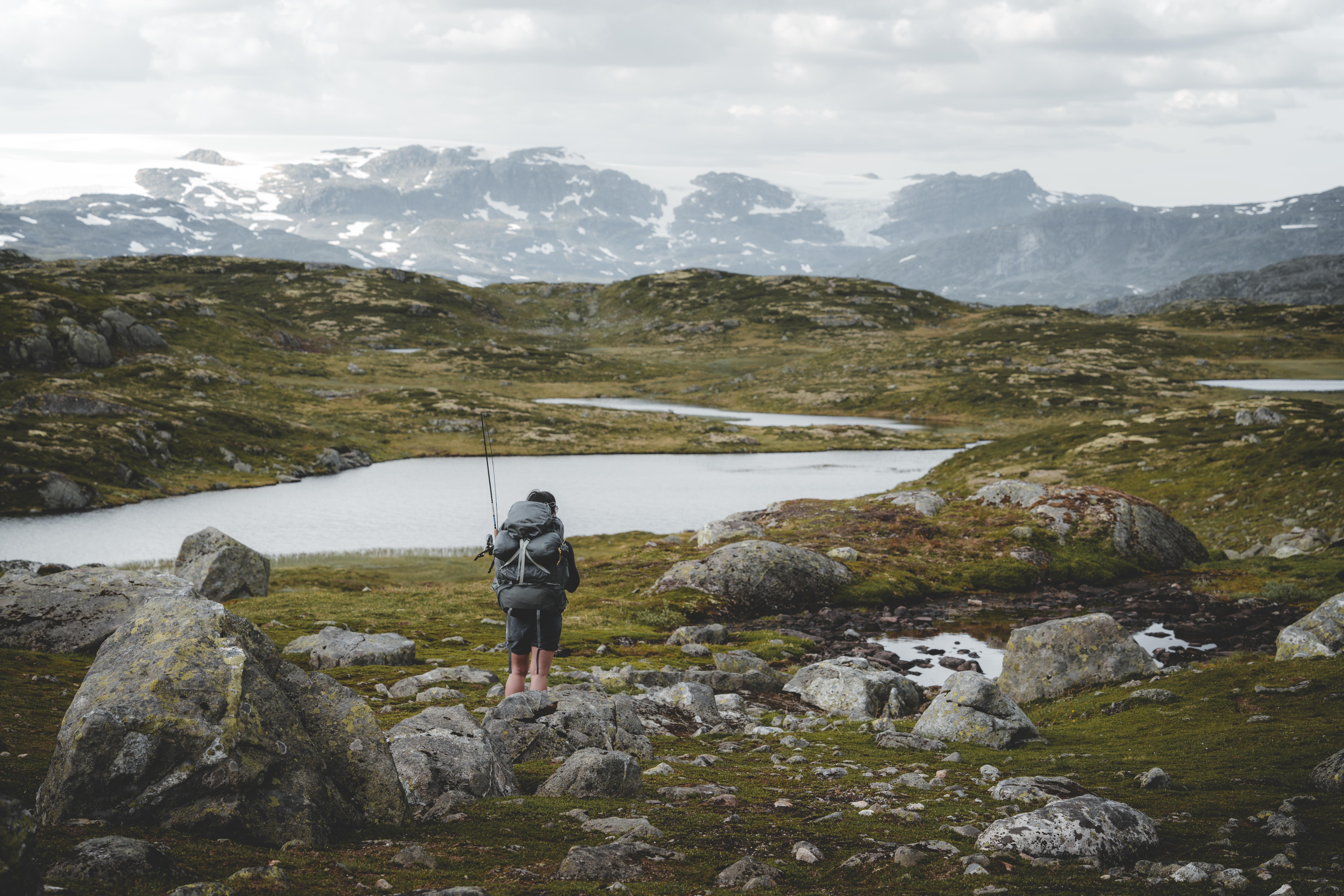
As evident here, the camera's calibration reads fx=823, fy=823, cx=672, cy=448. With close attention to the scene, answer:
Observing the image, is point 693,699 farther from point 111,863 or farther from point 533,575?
point 111,863

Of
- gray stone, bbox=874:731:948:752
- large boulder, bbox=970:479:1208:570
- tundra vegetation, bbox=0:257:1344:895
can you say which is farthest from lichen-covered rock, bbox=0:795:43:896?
large boulder, bbox=970:479:1208:570

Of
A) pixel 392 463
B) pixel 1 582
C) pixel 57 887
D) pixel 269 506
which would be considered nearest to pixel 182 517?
pixel 269 506

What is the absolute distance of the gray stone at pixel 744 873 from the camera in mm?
10781

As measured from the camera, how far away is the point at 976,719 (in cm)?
2264

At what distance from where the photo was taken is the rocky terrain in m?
10.2

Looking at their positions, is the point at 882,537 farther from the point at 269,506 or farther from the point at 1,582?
the point at 269,506

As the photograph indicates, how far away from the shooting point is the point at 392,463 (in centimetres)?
13438

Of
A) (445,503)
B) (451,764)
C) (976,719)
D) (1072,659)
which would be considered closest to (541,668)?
(451,764)

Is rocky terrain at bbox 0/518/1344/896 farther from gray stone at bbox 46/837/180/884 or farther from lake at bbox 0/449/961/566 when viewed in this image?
lake at bbox 0/449/961/566

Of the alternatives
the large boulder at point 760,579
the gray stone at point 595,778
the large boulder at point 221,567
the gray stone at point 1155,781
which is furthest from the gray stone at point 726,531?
the gray stone at point 595,778

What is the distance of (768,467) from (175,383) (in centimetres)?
11464

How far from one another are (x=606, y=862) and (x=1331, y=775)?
1363 cm

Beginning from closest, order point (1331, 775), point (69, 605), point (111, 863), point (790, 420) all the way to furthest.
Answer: point (111, 863) < point (1331, 775) < point (69, 605) < point (790, 420)

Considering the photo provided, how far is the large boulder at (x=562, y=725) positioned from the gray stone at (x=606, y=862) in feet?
18.0
